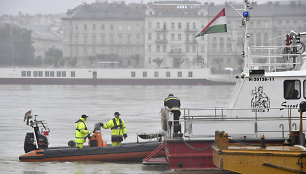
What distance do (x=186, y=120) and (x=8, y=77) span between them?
10642 cm

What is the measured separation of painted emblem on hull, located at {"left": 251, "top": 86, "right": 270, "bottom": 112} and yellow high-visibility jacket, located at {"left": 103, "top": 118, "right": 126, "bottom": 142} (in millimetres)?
4209

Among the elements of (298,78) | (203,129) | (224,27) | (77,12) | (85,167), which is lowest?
(85,167)

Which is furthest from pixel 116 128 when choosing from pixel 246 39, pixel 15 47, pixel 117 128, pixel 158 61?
pixel 15 47

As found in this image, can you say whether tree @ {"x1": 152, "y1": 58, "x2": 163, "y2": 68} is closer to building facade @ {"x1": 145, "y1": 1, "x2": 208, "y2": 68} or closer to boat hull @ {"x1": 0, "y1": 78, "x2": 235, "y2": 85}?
building facade @ {"x1": 145, "y1": 1, "x2": 208, "y2": 68}

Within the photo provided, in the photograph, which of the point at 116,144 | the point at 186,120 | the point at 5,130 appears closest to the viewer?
the point at 186,120

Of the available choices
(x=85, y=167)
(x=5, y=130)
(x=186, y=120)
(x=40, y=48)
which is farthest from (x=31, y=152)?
(x=40, y=48)

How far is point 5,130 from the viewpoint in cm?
2962

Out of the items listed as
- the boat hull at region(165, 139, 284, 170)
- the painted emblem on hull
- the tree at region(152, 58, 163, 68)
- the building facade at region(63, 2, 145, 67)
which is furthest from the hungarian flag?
the building facade at region(63, 2, 145, 67)

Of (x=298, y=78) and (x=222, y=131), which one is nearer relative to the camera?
(x=222, y=131)

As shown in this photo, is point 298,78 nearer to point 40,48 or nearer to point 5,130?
point 5,130

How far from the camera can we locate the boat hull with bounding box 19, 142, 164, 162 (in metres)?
19.0

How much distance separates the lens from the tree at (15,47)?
15212cm

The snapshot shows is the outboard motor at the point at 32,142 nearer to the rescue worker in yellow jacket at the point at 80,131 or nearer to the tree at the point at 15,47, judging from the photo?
the rescue worker in yellow jacket at the point at 80,131

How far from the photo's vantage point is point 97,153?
62.8ft
